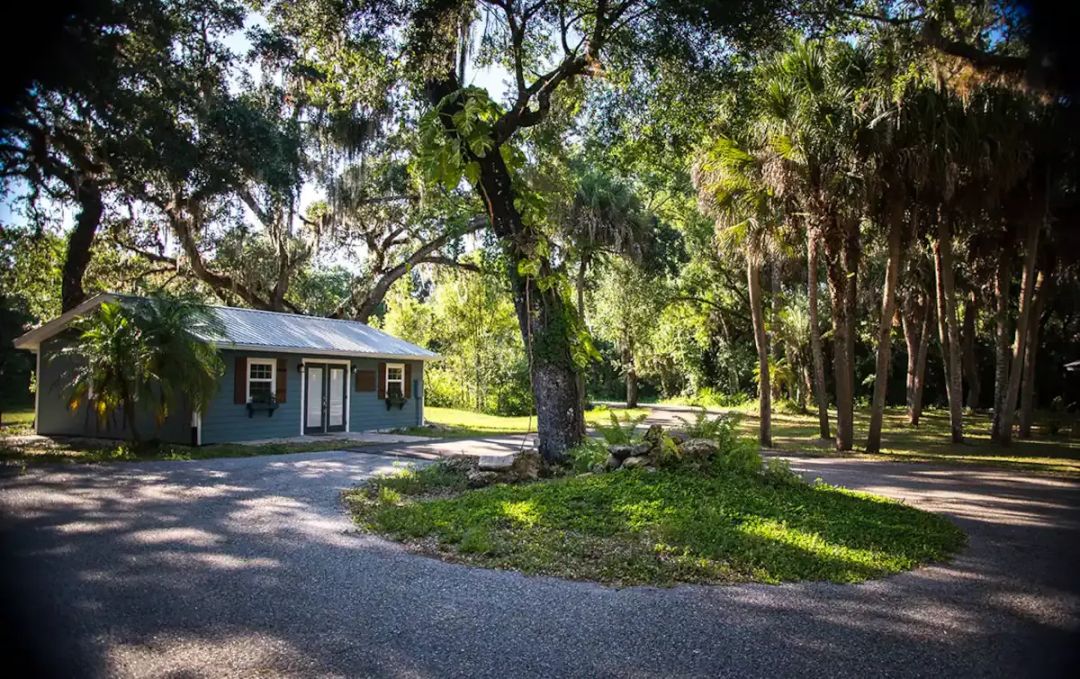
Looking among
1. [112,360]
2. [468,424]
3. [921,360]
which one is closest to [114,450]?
[112,360]

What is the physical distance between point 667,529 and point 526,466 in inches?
136

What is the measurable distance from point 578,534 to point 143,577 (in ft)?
11.1

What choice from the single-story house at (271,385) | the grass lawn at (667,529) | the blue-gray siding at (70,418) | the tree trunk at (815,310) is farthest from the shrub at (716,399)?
the grass lawn at (667,529)

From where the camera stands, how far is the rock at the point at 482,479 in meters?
8.79

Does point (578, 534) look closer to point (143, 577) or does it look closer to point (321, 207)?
point (143, 577)

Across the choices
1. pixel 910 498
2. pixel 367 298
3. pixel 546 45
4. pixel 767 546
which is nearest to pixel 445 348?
pixel 367 298

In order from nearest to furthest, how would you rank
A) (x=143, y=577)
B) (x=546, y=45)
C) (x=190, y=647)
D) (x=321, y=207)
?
(x=190, y=647), (x=143, y=577), (x=546, y=45), (x=321, y=207)

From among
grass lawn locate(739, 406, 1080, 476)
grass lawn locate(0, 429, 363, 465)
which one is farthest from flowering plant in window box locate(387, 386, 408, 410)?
grass lawn locate(739, 406, 1080, 476)

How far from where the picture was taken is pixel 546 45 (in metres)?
10.6

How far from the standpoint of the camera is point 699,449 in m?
8.35

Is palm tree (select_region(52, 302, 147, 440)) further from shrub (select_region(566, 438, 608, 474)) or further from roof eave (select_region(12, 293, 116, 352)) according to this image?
shrub (select_region(566, 438, 608, 474))

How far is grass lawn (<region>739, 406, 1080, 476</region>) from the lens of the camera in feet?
43.7

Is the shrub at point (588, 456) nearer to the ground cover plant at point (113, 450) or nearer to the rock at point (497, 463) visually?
the rock at point (497, 463)

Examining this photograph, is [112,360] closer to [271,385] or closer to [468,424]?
[271,385]
